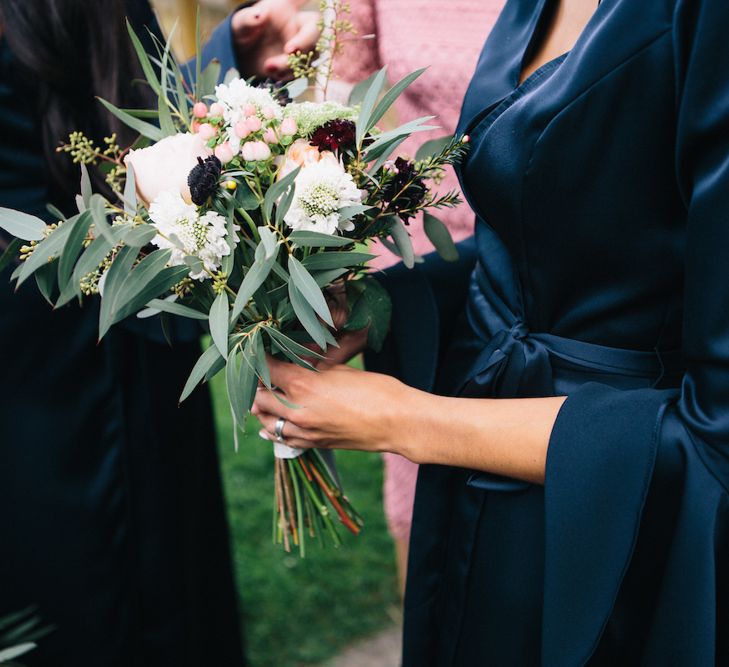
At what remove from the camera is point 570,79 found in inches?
39.9

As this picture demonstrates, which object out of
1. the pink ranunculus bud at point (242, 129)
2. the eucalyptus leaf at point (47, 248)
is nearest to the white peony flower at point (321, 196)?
the pink ranunculus bud at point (242, 129)

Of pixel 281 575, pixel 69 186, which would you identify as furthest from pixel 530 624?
pixel 281 575

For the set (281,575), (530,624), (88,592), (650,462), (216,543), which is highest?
(650,462)

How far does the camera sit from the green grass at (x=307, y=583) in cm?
292

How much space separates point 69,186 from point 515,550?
4.30ft

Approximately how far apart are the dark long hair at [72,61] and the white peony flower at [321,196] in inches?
33.5

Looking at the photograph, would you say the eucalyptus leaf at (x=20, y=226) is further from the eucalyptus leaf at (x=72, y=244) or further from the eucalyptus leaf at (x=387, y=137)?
the eucalyptus leaf at (x=387, y=137)

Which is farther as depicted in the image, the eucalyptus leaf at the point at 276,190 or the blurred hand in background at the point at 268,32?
the blurred hand in background at the point at 268,32

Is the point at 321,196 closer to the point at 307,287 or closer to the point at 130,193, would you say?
the point at 307,287

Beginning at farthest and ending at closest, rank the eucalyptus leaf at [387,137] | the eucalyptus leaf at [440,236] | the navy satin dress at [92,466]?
the navy satin dress at [92,466] → the eucalyptus leaf at [440,236] → the eucalyptus leaf at [387,137]

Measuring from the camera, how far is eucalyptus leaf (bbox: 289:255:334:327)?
102cm

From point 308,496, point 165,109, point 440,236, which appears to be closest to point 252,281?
point 165,109

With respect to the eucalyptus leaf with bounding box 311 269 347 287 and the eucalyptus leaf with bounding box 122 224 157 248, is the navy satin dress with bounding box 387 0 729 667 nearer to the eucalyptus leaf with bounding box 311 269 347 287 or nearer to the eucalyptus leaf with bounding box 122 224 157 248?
the eucalyptus leaf with bounding box 311 269 347 287

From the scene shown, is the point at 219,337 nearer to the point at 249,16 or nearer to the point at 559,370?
the point at 559,370
